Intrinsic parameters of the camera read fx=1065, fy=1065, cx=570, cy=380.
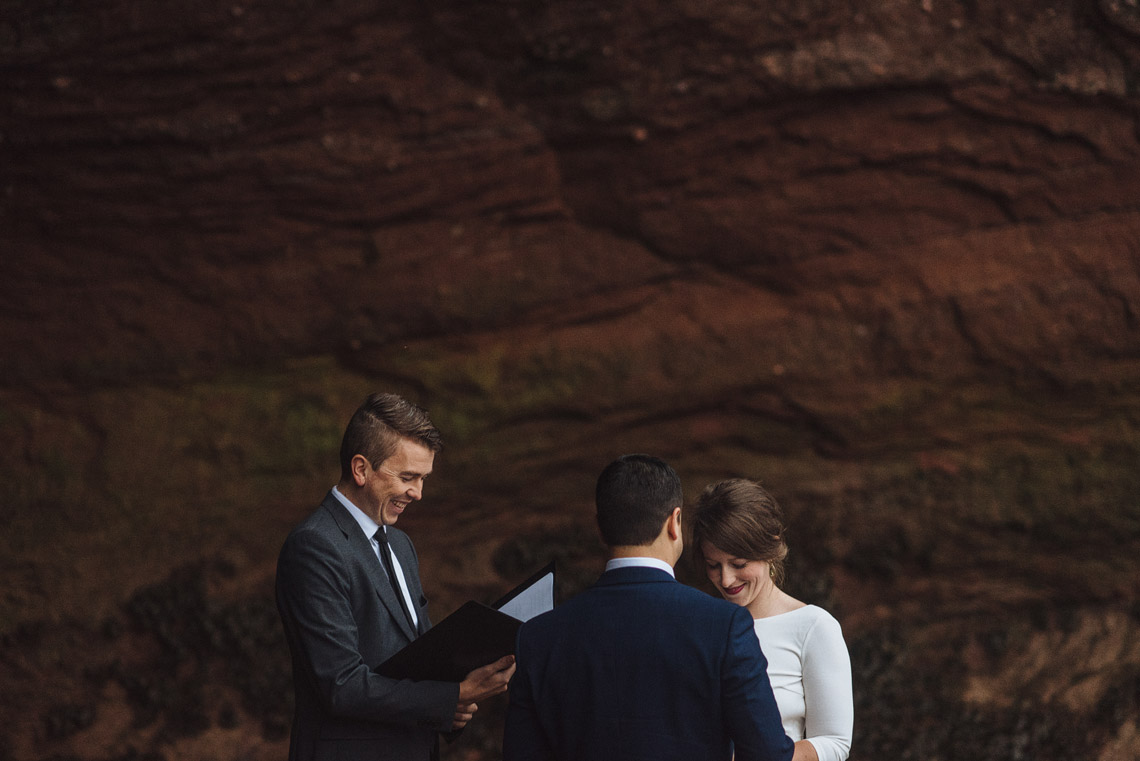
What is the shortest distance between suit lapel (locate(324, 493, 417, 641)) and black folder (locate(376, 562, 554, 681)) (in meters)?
0.19

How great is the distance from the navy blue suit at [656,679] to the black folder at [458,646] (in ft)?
1.31

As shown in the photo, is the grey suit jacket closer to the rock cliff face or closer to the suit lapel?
the suit lapel

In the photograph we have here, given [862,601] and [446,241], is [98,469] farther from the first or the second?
[862,601]

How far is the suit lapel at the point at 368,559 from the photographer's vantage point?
293 centimetres

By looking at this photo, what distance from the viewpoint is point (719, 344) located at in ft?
20.3

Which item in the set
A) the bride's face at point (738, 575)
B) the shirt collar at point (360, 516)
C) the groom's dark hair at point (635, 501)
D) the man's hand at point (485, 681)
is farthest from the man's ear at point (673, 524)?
the shirt collar at point (360, 516)

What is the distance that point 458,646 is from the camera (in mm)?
2783

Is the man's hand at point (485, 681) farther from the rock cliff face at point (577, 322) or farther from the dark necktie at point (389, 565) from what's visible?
the rock cliff face at point (577, 322)

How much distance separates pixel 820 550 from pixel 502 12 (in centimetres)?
349

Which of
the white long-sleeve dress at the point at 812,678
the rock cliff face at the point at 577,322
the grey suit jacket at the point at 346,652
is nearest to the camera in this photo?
the white long-sleeve dress at the point at 812,678

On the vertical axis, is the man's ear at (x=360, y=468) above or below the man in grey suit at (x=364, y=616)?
above

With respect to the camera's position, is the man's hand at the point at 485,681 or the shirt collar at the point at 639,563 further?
the man's hand at the point at 485,681

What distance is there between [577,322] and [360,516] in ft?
11.1

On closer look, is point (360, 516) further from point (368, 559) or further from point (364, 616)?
point (364, 616)
